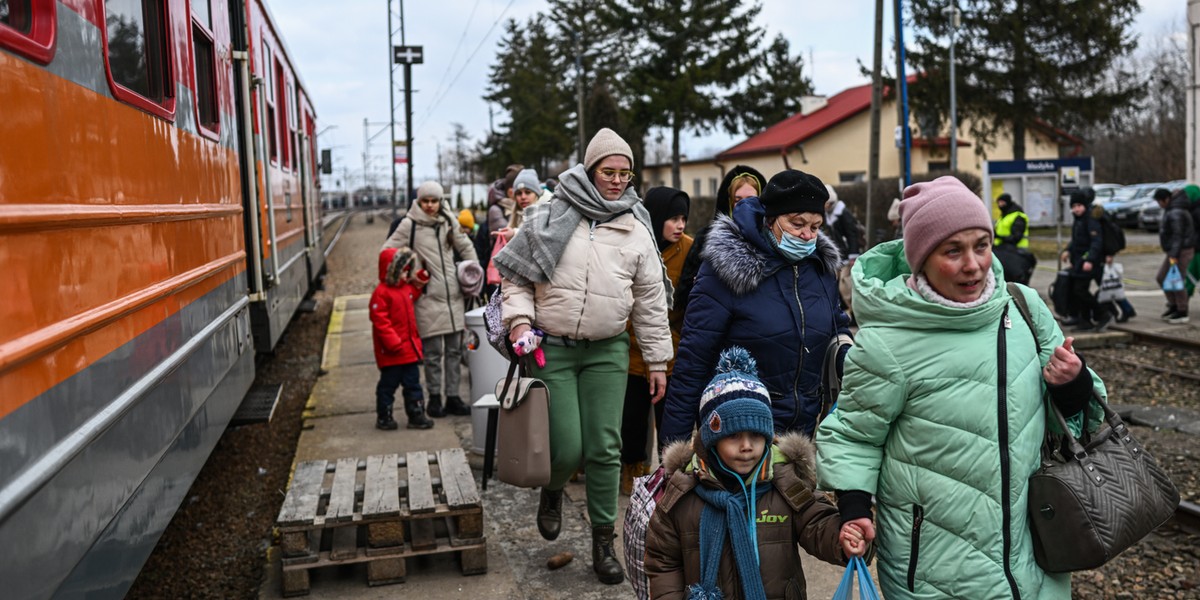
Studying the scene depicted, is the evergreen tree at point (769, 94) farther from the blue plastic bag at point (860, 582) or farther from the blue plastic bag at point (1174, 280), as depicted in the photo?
the blue plastic bag at point (860, 582)

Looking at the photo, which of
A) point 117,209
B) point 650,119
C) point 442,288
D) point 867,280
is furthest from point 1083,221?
point 650,119

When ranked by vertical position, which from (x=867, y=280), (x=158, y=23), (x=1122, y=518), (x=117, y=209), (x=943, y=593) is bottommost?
(x=943, y=593)

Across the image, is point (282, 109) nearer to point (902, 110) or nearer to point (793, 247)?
point (793, 247)

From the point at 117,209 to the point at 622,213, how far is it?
7.07 feet

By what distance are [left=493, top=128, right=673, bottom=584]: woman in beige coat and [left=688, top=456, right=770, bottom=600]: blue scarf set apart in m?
1.56

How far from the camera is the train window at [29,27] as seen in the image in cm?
234

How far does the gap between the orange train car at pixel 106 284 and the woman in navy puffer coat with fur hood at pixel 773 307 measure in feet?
6.04

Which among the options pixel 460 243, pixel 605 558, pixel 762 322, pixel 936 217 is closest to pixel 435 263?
pixel 460 243

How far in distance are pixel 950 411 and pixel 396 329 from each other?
5.17 metres

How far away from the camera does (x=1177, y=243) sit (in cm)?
1286

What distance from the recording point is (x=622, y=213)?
4.62 metres

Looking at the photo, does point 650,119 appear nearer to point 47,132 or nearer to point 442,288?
point 442,288

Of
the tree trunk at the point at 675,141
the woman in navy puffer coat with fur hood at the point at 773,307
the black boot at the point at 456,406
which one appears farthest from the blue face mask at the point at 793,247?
the tree trunk at the point at 675,141

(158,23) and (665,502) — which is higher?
(158,23)
